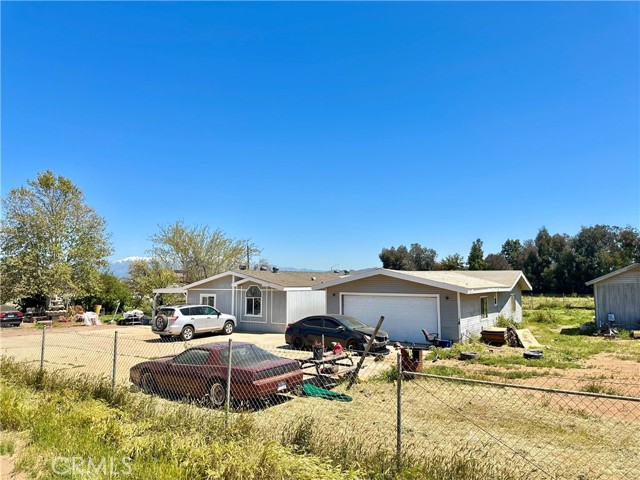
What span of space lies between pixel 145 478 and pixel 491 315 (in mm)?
20995

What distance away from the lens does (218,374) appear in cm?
789

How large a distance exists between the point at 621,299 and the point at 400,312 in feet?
39.8

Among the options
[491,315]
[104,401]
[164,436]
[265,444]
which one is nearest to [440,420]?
[265,444]

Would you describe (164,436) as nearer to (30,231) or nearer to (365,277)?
(365,277)

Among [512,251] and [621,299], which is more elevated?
[512,251]

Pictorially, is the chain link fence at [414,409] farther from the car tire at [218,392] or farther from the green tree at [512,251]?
the green tree at [512,251]

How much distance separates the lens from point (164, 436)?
5.27 m

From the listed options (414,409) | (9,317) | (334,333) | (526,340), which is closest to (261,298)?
(334,333)

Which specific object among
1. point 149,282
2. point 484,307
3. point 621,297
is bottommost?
point 484,307

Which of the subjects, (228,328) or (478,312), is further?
(228,328)

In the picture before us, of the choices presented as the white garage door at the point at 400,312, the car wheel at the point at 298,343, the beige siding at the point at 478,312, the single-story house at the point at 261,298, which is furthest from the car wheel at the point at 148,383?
the single-story house at the point at 261,298

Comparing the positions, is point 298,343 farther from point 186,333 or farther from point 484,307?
point 484,307

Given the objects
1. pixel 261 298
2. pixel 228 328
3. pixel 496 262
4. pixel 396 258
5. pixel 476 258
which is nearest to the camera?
pixel 228 328

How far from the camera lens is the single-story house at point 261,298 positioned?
898 inches
